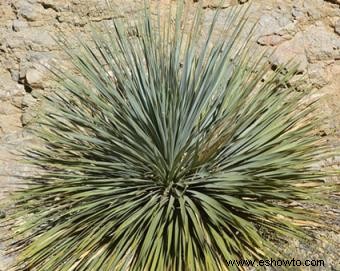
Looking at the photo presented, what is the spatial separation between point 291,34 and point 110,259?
2.26m

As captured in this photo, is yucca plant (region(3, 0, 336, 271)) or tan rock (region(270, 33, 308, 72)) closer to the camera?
yucca plant (region(3, 0, 336, 271))

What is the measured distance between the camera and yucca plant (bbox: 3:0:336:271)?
2465 mm

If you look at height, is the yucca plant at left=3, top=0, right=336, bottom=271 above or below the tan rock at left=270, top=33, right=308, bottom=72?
below

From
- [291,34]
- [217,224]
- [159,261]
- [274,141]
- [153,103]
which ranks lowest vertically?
[159,261]

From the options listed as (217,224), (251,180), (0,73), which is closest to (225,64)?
(251,180)

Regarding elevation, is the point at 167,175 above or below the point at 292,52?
below

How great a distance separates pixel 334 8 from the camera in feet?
11.9

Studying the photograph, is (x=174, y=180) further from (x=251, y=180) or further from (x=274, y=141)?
(x=274, y=141)

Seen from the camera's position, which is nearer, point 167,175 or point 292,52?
point 167,175

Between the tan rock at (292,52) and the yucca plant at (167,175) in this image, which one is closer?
the yucca plant at (167,175)

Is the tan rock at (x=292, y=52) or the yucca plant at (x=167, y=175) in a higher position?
the tan rock at (x=292, y=52)

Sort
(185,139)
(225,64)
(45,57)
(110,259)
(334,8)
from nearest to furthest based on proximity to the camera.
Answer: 1. (110,259)
2. (185,139)
3. (225,64)
4. (334,8)
5. (45,57)

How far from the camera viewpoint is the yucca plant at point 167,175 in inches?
97.0

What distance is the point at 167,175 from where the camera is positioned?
2.63 metres
